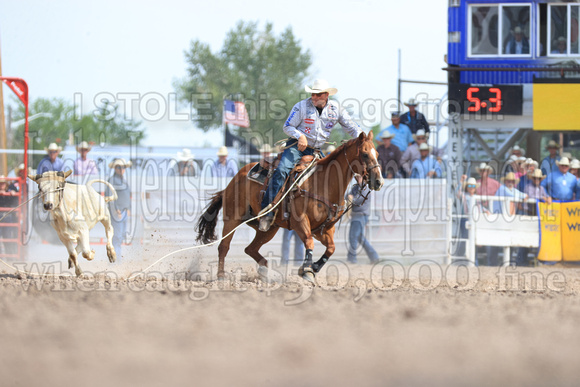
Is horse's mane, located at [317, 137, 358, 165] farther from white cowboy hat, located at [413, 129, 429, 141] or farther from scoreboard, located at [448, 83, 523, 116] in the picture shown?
scoreboard, located at [448, 83, 523, 116]

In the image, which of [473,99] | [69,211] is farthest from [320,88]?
[473,99]

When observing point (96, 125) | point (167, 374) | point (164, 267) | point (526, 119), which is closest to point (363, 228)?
point (164, 267)

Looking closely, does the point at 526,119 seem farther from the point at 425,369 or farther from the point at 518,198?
the point at 425,369

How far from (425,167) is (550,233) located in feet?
7.60

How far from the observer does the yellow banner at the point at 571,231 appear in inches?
476

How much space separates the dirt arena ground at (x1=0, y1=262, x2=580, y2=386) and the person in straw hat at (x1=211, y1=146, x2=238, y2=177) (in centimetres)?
540

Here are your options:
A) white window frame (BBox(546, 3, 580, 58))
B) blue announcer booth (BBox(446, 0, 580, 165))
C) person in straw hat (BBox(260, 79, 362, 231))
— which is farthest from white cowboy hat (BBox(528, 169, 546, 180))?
person in straw hat (BBox(260, 79, 362, 231))

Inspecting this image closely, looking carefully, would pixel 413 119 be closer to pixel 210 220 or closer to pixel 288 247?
pixel 288 247

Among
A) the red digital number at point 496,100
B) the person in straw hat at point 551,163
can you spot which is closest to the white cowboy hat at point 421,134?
the red digital number at point 496,100

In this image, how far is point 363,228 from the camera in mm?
12273

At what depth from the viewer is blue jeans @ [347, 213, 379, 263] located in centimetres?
1221

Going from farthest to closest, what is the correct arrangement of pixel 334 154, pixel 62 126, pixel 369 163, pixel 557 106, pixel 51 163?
pixel 62 126
pixel 557 106
pixel 51 163
pixel 334 154
pixel 369 163

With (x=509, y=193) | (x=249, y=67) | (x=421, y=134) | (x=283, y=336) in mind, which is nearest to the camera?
(x=283, y=336)

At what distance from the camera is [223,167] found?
12594mm
